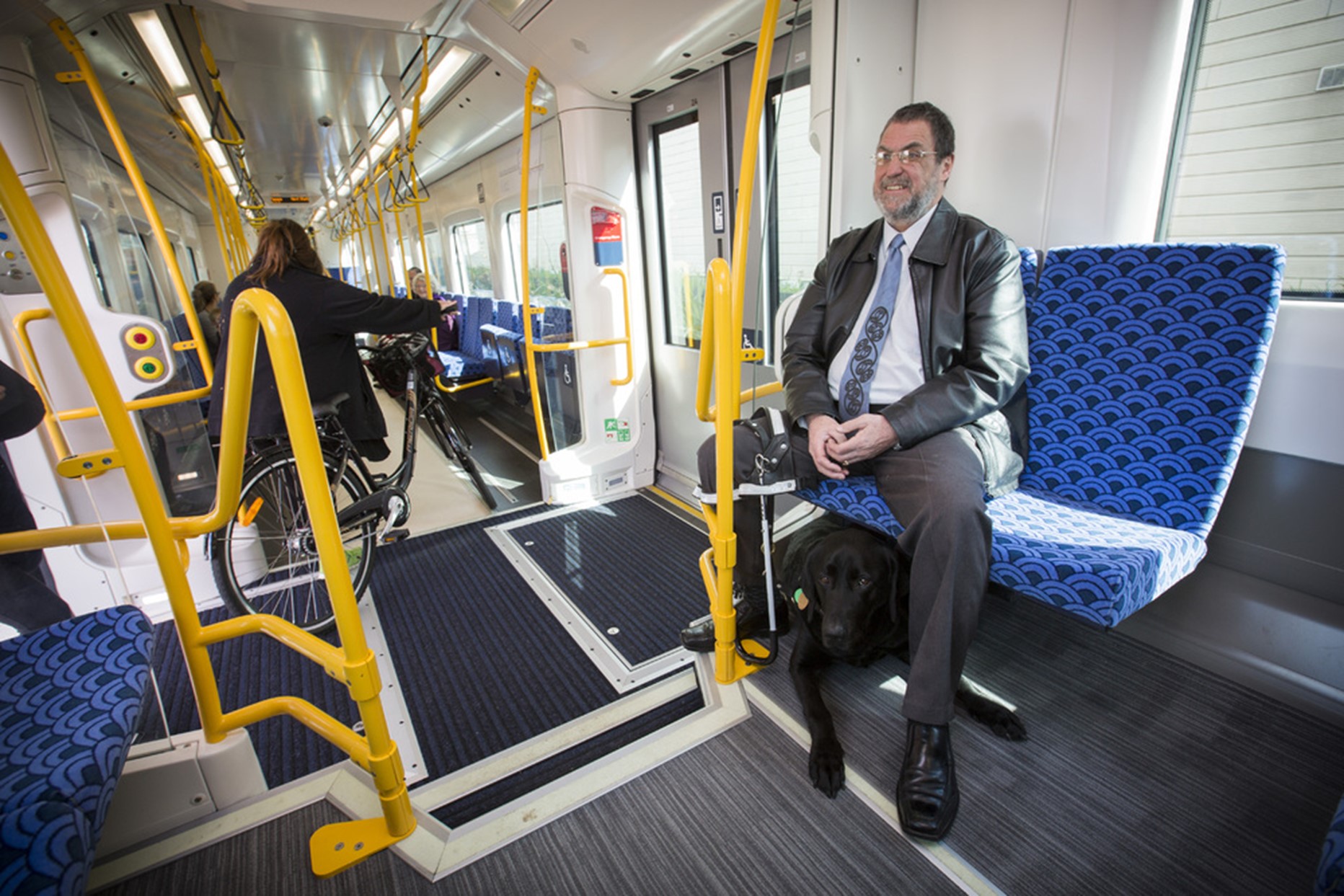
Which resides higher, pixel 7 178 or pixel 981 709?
pixel 7 178

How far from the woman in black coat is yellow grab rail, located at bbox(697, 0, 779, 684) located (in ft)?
6.21

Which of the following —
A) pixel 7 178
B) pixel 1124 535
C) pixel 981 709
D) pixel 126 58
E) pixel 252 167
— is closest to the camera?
pixel 7 178

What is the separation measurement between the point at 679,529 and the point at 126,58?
4.36 m

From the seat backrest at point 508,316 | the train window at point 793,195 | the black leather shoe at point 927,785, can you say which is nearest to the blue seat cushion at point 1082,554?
the black leather shoe at point 927,785

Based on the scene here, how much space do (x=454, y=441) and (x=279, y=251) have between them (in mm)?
1753

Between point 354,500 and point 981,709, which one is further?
point 354,500

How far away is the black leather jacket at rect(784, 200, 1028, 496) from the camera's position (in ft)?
6.43

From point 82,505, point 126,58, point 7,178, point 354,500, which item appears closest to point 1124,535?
point 7,178

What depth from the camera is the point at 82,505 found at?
9.65ft

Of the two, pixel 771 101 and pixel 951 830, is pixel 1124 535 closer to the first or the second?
pixel 951 830

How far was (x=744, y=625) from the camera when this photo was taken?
251 centimetres

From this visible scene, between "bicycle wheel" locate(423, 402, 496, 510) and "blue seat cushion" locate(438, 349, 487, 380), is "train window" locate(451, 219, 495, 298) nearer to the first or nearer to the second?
"blue seat cushion" locate(438, 349, 487, 380)

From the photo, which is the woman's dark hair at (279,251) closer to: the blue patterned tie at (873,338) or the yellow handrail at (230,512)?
the yellow handrail at (230,512)

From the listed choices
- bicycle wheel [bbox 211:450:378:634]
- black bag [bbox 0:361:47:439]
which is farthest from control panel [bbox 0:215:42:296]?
bicycle wheel [bbox 211:450:378:634]
